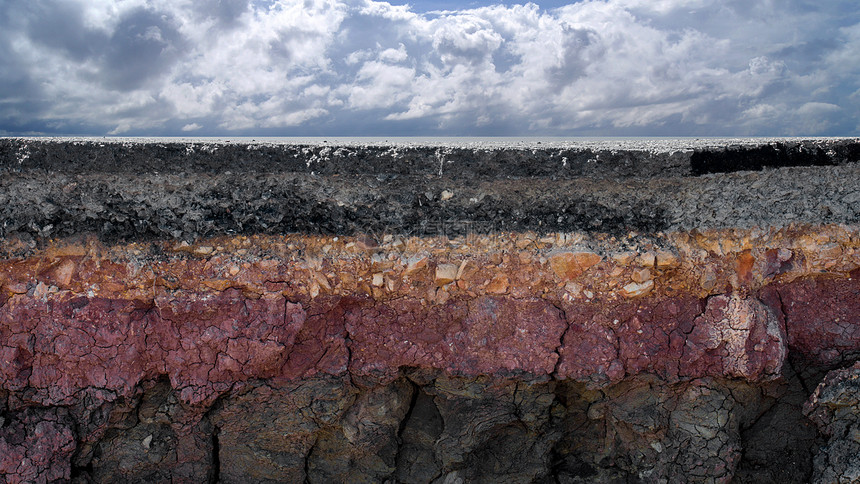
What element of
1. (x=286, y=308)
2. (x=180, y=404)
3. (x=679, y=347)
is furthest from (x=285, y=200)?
(x=679, y=347)

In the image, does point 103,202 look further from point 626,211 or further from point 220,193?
point 626,211

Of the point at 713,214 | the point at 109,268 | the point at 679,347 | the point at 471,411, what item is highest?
the point at 713,214

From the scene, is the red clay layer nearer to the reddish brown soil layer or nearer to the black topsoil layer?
the reddish brown soil layer

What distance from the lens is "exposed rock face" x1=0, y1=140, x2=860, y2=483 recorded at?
6.66ft

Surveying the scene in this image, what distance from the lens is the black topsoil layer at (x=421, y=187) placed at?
1.98m

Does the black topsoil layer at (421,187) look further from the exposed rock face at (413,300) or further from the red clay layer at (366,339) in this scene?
the red clay layer at (366,339)

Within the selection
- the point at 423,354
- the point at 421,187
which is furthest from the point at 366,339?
the point at 421,187

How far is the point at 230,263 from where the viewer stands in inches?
80.5

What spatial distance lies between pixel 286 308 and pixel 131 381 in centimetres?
72

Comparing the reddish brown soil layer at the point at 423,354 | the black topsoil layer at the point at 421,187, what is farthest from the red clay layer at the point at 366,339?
the black topsoil layer at the point at 421,187

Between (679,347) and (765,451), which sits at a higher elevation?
(679,347)

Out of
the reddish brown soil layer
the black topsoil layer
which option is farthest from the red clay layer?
the black topsoil layer

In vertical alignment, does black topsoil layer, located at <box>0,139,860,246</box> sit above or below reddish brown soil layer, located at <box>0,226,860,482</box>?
above

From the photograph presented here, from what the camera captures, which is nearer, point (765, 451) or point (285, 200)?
point (285, 200)
